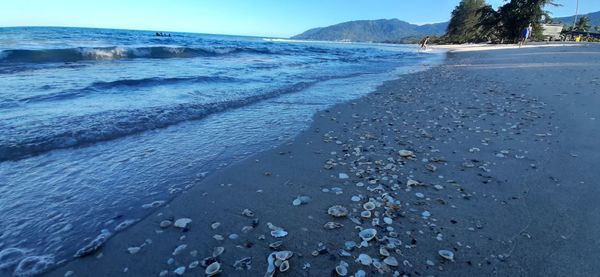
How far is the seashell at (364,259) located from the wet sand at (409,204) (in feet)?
0.14

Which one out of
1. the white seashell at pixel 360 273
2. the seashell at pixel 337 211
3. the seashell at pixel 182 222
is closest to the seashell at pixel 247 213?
the seashell at pixel 182 222

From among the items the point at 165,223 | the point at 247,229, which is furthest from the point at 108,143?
the point at 247,229

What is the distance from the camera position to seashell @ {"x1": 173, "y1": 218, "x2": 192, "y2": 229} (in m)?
3.00

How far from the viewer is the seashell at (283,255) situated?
250cm

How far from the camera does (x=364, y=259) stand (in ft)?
8.05

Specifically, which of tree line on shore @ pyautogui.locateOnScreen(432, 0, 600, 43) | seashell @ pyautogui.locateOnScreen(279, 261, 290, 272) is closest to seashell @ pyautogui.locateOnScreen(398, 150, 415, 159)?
seashell @ pyautogui.locateOnScreen(279, 261, 290, 272)

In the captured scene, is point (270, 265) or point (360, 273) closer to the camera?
point (360, 273)

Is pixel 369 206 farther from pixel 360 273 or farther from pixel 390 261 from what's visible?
pixel 360 273

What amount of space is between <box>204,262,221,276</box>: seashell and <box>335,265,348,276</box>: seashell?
93 centimetres

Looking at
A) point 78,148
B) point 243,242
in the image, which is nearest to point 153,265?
point 243,242

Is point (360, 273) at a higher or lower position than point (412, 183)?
lower

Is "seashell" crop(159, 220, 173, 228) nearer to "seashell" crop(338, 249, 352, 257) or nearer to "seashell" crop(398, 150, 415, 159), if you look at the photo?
"seashell" crop(338, 249, 352, 257)

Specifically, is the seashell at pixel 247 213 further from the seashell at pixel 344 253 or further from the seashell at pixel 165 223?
the seashell at pixel 344 253

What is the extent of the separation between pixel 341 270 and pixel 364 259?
Result: 0.24m
